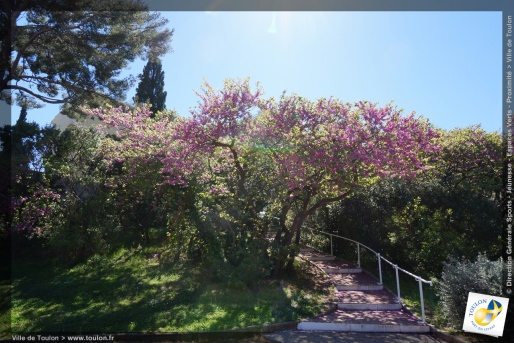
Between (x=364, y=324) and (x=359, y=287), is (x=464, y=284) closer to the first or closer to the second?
(x=364, y=324)

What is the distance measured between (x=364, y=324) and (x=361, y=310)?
1074 millimetres

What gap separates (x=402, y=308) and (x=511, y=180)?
20.2ft

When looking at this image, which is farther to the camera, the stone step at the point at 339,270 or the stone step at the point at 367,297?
the stone step at the point at 339,270

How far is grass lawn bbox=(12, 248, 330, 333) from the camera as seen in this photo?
247 inches

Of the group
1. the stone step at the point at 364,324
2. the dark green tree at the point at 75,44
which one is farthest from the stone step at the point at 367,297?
the dark green tree at the point at 75,44

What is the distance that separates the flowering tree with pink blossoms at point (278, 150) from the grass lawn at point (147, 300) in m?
1.37

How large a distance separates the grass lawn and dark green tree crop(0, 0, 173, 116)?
655 cm

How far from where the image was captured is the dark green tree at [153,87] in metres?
21.0

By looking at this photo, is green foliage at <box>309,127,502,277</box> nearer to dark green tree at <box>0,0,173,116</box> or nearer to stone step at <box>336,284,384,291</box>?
stone step at <box>336,284,384,291</box>

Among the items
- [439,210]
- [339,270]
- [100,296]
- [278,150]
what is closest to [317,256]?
[339,270]

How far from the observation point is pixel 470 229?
31.4 feet

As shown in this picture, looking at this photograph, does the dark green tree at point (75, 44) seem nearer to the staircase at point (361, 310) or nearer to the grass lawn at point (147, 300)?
the grass lawn at point (147, 300)

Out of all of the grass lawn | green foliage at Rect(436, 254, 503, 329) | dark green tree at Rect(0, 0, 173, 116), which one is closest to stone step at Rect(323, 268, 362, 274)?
the grass lawn

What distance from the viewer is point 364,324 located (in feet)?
20.5
